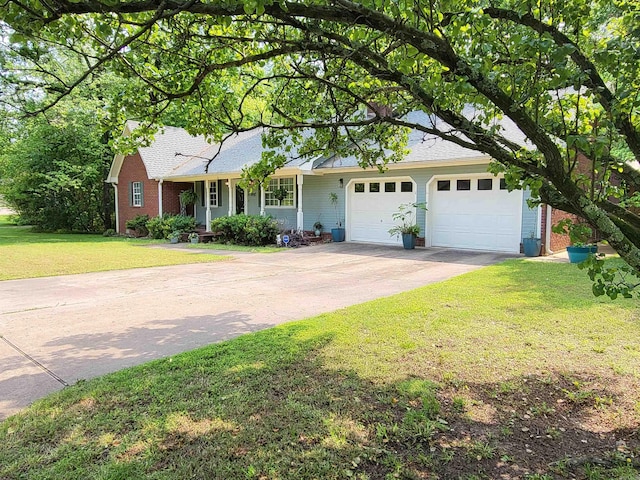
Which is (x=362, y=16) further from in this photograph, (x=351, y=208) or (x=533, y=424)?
(x=351, y=208)

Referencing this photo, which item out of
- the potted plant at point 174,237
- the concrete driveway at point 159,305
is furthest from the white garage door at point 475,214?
the potted plant at point 174,237

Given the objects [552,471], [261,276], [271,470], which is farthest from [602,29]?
[261,276]

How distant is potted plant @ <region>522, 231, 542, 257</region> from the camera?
11867mm

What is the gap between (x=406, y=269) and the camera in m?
10.3

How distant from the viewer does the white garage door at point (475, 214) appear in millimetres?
12734

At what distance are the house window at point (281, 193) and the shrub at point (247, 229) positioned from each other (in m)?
1.91

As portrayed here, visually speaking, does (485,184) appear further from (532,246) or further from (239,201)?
(239,201)

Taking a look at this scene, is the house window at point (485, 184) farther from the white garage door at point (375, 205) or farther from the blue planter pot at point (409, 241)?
the blue planter pot at point (409, 241)

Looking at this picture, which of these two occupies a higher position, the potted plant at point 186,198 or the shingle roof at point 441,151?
the shingle roof at point 441,151

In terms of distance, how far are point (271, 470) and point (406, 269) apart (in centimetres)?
813

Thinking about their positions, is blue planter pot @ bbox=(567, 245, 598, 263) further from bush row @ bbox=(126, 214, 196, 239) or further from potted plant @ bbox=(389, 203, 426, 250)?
bush row @ bbox=(126, 214, 196, 239)

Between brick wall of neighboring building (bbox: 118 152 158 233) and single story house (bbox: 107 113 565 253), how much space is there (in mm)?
52

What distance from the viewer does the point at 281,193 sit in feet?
59.6

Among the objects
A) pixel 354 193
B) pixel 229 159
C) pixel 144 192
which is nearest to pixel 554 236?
pixel 354 193
